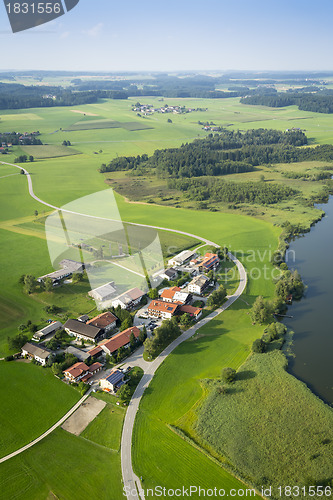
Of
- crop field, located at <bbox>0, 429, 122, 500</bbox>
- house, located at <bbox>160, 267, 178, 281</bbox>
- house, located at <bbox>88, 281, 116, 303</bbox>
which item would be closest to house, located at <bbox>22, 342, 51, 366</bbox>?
crop field, located at <bbox>0, 429, 122, 500</bbox>

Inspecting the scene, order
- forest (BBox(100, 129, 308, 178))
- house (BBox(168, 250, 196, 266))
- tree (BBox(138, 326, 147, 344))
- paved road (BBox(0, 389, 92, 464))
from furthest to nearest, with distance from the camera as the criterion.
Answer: forest (BBox(100, 129, 308, 178)) → house (BBox(168, 250, 196, 266)) → tree (BBox(138, 326, 147, 344)) → paved road (BBox(0, 389, 92, 464))

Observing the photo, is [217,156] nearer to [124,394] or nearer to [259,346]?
[259,346]

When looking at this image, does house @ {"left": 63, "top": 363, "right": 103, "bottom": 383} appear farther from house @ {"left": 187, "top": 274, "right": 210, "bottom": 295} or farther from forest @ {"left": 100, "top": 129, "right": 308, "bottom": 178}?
forest @ {"left": 100, "top": 129, "right": 308, "bottom": 178}

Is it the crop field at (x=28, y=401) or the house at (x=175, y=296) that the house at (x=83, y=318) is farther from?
the house at (x=175, y=296)

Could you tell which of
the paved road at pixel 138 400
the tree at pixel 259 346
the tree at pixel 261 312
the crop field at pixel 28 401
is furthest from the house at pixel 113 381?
the tree at pixel 261 312

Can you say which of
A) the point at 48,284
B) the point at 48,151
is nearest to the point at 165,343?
the point at 48,284

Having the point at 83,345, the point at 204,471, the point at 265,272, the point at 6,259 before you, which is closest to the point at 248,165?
the point at 265,272
